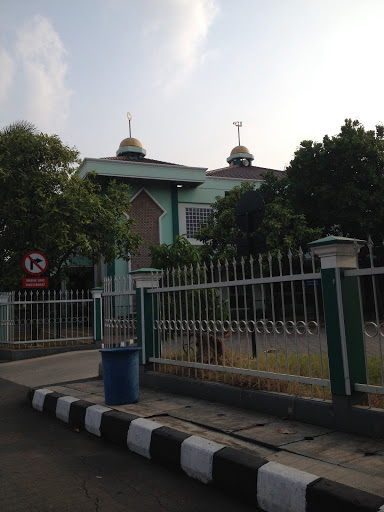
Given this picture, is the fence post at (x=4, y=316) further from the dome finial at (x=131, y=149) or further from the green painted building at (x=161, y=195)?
the dome finial at (x=131, y=149)

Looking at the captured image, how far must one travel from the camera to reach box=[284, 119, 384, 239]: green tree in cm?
1761

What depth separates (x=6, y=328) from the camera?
12.0m

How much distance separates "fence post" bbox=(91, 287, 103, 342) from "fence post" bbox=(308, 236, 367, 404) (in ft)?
28.5

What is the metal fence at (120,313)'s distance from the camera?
6723mm

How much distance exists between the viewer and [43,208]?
13.1m

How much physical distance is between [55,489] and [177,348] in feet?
9.59

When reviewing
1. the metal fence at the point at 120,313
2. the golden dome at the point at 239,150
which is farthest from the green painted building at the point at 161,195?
the metal fence at the point at 120,313

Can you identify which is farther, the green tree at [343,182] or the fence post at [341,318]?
the green tree at [343,182]

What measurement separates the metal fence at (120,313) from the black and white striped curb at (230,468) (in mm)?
1948

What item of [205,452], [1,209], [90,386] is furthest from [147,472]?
[1,209]

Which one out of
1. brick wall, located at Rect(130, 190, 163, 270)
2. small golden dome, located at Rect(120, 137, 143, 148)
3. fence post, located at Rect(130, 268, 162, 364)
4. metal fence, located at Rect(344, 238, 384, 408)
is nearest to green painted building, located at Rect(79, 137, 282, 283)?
brick wall, located at Rect(130, 190, 163, 270)

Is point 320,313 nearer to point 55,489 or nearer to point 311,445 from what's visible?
point 311,445

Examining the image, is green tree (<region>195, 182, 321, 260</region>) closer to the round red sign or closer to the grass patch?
the round red sign

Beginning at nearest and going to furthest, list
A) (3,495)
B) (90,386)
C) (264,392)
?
(3,495), (264,392), (90,386)
